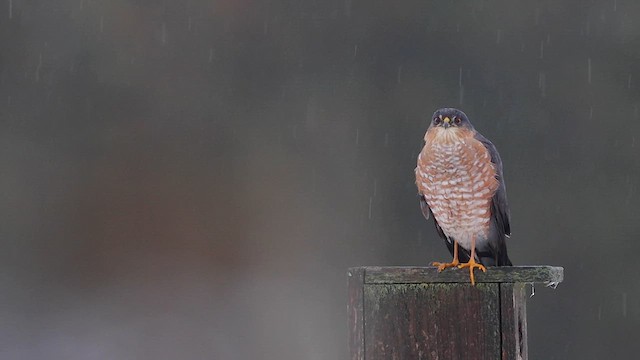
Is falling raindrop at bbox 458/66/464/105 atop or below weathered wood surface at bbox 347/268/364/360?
atop

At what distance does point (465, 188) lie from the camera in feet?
9.18

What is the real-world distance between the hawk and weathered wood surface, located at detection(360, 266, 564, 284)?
1.00 m

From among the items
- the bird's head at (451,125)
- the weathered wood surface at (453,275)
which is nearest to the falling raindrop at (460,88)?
the bird's head at (451,125)

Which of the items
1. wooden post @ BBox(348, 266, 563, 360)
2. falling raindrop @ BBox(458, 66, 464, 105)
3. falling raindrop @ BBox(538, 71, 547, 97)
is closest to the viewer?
wooden post @ BBox(348, 266, 563, 360)

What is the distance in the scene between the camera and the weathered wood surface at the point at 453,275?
5.57 feet

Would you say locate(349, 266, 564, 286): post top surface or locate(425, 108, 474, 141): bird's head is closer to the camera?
locate(349, 266, 564, 286): post top surface

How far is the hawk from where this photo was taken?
2777 mm

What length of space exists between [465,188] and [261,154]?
19.0 ft

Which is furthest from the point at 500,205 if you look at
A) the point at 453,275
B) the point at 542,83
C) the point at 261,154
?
the point at 261,154

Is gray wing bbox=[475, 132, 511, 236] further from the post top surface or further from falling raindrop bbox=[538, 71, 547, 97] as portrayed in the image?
falling raindrop bbox=[538, 71, 547, 97]

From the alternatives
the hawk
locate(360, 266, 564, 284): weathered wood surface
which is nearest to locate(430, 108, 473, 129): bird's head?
the hawk

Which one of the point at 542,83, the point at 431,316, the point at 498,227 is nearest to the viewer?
the point at 431,316

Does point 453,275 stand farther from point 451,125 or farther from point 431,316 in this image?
point 451,125

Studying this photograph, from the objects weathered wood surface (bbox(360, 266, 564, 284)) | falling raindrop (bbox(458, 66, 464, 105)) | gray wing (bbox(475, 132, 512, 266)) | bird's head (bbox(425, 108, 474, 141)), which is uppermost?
falling raindrop (bbox(458, 66, 464, 105))
